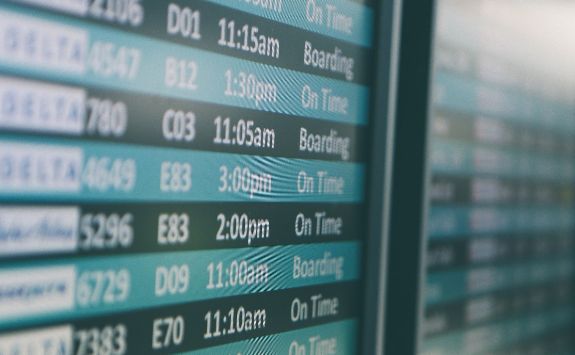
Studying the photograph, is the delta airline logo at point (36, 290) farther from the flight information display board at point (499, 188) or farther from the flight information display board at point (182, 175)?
the flight information display board at point (499, 188)

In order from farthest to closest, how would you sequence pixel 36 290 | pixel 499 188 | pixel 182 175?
pixel 499 188, pixel 182 175, pixel 36 290

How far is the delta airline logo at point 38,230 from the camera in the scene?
34.9 inches

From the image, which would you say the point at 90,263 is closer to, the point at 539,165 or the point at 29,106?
the point at 29,106

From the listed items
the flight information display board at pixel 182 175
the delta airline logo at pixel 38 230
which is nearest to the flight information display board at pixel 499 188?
the flight information display board at pixel 182 175

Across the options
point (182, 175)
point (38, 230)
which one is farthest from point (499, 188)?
point (38, 230)

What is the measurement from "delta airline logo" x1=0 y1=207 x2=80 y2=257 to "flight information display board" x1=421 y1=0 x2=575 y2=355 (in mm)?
825

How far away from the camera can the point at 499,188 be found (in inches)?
85.1

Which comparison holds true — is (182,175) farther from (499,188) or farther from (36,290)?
(499,188)

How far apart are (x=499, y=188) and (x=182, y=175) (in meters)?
1.25

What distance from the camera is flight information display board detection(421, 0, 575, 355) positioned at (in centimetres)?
189

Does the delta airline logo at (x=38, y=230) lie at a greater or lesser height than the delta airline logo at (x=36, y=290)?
greater

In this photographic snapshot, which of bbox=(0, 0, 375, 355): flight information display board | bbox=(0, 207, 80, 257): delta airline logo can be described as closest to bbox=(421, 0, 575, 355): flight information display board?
bbox=(0, 0, 375, 355): flight information display board

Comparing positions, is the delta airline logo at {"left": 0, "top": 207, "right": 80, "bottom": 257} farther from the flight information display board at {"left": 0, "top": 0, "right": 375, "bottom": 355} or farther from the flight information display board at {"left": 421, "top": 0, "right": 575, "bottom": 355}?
the flight information display board at {"left": 421, "top": 0, "right": 575, "bottom": 355}

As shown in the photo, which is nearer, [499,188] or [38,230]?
[38,230]
